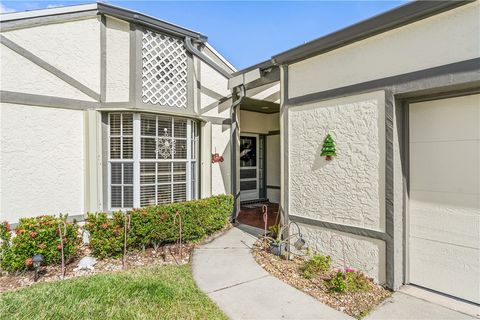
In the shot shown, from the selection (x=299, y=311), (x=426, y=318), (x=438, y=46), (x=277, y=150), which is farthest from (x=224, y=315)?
(x=277, y=150)

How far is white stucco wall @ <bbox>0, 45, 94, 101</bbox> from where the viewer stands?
17.2 feet

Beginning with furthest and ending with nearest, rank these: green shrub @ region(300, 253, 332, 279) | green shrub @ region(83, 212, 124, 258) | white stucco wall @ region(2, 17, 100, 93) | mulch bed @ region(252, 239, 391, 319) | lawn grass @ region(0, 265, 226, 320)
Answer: white stucco wall @ region(2, 17, 100, 93), green shrub @ region(83, 212, 124, 258), green shrub @ region(300, 253, 332, 279), mulch bed @ region(252, 239, 391, 319), lawn grass @ region(0, 265, 226, 320)

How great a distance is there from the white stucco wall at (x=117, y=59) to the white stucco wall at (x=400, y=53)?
422 centimetres

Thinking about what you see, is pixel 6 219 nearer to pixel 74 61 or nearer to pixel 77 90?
pixel 77 90

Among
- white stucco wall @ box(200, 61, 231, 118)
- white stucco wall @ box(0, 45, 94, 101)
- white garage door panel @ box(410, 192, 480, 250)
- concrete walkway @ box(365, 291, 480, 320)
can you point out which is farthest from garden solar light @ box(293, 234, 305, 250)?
white stucco wall @ box(0, 45, 94, 101)

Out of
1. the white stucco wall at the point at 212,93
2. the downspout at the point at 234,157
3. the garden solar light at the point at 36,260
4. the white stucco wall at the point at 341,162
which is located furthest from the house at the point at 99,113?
the white stucco wall at the point at 341,162

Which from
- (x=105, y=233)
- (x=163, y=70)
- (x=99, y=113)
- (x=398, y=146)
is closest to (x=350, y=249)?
(x=398, y=146)

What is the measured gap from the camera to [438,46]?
3.59 metres

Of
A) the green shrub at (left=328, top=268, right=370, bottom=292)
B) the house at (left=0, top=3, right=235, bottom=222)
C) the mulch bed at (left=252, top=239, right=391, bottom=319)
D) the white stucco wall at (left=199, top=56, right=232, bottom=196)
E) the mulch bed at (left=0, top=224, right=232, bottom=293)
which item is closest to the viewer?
the mulch bed at (left=252, top=239, right=391, bottom=319)

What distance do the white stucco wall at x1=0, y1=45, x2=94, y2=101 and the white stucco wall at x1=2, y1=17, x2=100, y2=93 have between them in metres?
0.28

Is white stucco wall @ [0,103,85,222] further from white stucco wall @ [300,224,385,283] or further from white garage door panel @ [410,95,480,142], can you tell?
white garage door panel @ [410,95,480,142]

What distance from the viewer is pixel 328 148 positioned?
4.76 metres

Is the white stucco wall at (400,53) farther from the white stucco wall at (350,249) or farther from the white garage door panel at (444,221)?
the white stucco wall at (350,249)

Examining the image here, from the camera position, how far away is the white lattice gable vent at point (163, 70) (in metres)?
6.55
